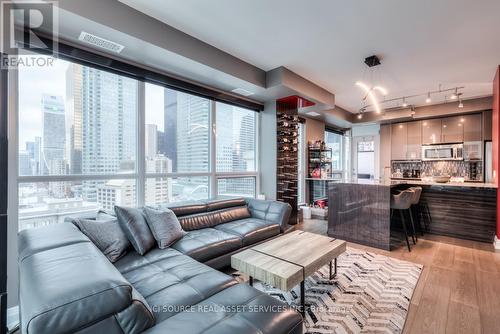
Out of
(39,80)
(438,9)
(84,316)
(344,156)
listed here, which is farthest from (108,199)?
(344,156)

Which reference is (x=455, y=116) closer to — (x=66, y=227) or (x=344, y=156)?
(x=344, y=156)

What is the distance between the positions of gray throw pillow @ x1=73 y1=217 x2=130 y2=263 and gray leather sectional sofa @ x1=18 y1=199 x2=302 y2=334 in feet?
0.27

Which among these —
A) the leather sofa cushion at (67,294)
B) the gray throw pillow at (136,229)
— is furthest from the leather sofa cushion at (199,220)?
the leather sofa cushion at (67,294)

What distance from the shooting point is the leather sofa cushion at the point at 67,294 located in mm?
894

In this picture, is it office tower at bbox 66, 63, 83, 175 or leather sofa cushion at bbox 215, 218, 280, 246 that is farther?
leather sofa cushion at bbox 215, 218, 280, 246

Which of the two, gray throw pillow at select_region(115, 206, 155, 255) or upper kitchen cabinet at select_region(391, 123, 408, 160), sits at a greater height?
upper kitchen cabinet at select_region(391, 123, 408, 160)

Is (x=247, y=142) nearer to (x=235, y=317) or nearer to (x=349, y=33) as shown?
(x=349, y=33)

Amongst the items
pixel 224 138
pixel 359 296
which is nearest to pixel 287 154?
pixel 224 138

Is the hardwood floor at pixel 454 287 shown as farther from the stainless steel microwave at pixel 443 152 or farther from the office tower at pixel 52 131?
the office tower at pixel 52 131

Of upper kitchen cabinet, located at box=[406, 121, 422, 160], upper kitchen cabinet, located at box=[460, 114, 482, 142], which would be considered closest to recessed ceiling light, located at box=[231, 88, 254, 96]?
upper kitchen cabinet, located at box=[406, 121, 422, 160]

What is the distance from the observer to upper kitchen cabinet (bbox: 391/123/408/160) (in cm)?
665

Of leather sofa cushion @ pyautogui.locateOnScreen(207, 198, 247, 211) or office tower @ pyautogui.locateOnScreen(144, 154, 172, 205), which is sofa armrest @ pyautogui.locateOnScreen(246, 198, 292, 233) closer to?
leather sofa cushion @ pyautogui.locateOnScreen(207, 198, 247, 211)

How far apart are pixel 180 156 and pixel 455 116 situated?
6879mm

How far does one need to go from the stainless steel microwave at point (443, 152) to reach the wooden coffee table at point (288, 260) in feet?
18.0
